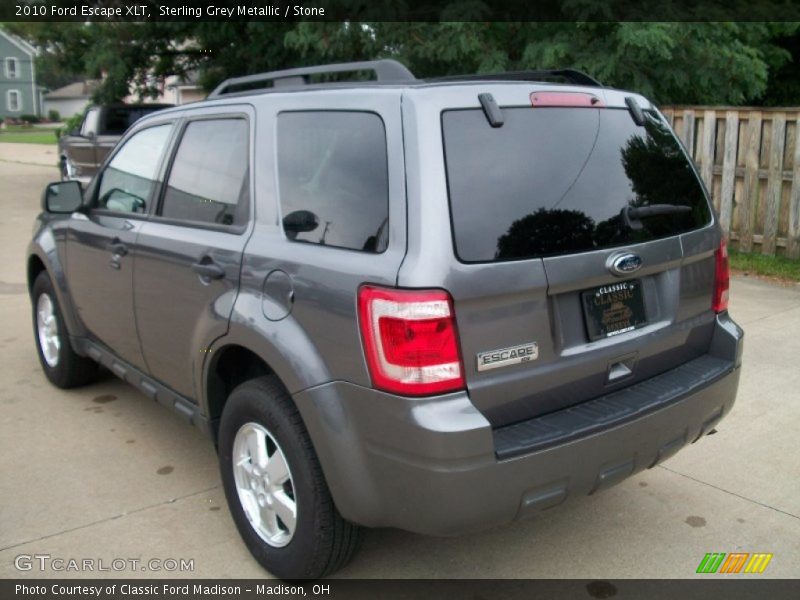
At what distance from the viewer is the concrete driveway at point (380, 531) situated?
334 cm

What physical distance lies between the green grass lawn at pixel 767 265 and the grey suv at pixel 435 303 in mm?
5450

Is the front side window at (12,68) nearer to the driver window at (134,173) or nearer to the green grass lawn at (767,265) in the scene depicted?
the green grass lawn at (767,265)

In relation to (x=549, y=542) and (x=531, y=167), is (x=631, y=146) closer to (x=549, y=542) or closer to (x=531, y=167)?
(x=531, y=167)

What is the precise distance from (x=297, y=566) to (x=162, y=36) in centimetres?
1407

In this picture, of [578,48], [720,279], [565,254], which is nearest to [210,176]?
[565,254]

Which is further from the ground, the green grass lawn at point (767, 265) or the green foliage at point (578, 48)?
the green foliage at point (578, 48)

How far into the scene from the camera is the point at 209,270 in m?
3.34

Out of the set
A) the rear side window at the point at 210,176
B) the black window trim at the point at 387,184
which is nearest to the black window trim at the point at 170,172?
the rear side window at the point at 210,176

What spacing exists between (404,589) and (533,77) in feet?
6.77

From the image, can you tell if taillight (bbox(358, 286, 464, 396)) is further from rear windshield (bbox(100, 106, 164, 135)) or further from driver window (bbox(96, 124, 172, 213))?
rear windshield (bbox(100, 106, 164, 135))

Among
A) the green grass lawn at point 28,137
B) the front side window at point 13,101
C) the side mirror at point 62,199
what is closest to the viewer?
the side mirror at point 62,199

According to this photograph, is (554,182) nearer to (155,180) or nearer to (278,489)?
(278,489)

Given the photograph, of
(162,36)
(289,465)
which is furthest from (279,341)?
(162,36)

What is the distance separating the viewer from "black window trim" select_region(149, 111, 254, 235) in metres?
3.29
